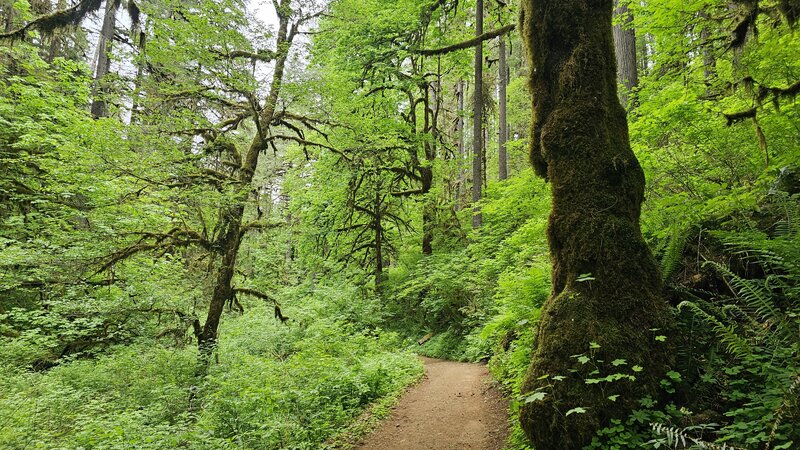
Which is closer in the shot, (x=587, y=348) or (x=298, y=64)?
(x=587, y=348)

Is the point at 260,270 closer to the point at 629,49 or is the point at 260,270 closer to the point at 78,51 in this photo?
the point at 78,51

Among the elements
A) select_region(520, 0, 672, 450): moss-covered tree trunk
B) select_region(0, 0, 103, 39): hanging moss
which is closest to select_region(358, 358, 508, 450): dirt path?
select_region(520, 0, 672, 450): moss-covered tree trunk

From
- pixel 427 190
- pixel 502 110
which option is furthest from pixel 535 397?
pixel 502 110

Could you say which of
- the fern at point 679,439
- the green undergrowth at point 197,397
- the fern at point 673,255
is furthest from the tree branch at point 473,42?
the fern at point 679,439

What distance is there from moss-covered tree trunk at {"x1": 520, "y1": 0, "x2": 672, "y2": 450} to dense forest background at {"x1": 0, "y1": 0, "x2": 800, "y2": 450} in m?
0.12

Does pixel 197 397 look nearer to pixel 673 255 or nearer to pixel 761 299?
pixel 673 255

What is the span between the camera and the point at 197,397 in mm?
8125

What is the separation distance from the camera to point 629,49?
341 inches

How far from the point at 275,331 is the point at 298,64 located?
8049 millimetres

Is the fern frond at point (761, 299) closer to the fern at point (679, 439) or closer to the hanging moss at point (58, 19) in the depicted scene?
the fern at point (679, 439)

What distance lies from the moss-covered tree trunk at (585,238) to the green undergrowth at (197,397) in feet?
11.3

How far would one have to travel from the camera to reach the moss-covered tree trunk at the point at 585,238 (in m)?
3.34

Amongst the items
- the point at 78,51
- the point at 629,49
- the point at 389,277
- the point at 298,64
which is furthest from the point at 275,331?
the point at 78,51

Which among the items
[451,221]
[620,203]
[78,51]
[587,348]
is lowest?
[587,348]
